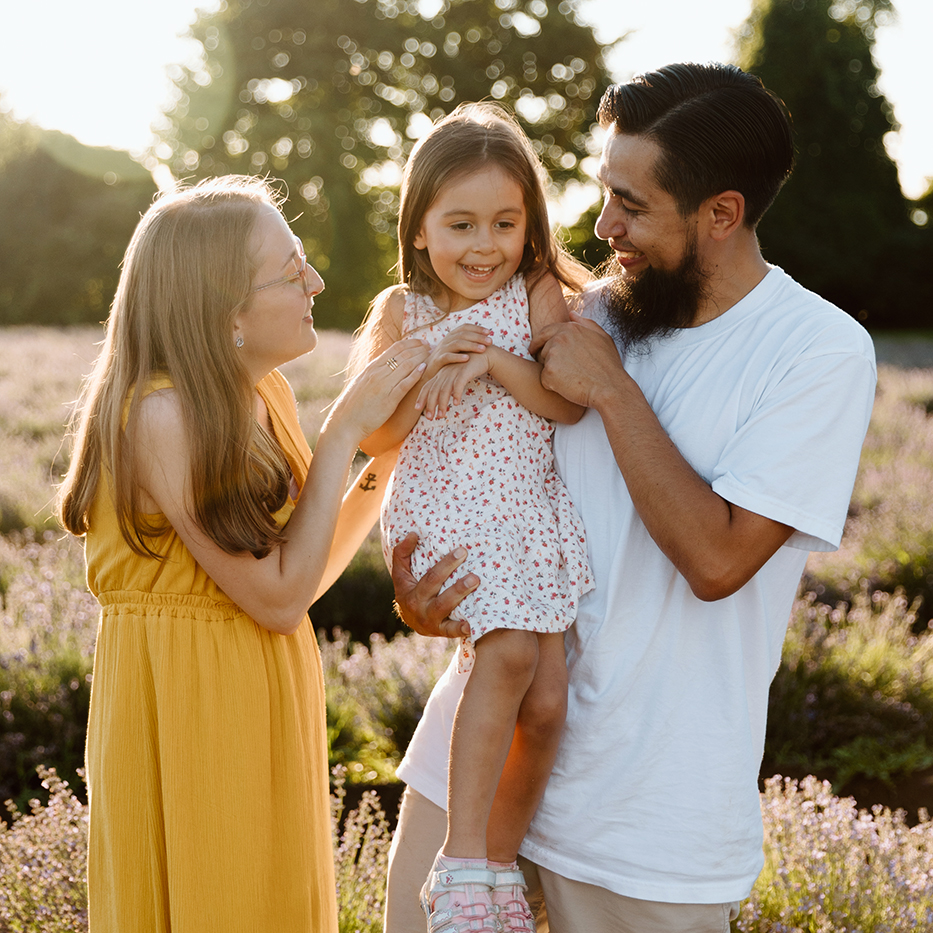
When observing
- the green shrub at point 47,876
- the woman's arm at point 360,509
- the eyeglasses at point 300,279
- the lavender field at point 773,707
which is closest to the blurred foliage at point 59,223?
the lavender field at point 773,707

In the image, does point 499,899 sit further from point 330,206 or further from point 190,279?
point 330,206

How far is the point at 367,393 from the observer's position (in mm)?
2133

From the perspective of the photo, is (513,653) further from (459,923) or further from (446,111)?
(446,111)

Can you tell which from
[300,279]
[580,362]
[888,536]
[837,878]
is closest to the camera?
[580,362]

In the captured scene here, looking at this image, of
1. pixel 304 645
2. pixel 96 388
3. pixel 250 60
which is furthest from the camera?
pixel 250 60

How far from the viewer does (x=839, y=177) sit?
2903cm

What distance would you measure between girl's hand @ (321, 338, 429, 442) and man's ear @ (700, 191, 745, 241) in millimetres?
742

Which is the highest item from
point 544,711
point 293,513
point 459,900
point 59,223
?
point 59,223

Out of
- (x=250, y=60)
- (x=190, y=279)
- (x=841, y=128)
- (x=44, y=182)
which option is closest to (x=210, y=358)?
(x=190, y=279)

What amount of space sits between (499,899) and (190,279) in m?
1.47

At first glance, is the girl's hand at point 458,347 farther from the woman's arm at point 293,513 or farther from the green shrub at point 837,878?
the green shrub at point 837,878

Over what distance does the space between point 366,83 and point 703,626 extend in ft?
94.2

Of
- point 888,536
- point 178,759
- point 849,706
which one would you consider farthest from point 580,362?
point 888,536

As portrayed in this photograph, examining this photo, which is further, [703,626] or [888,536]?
[888,536]
